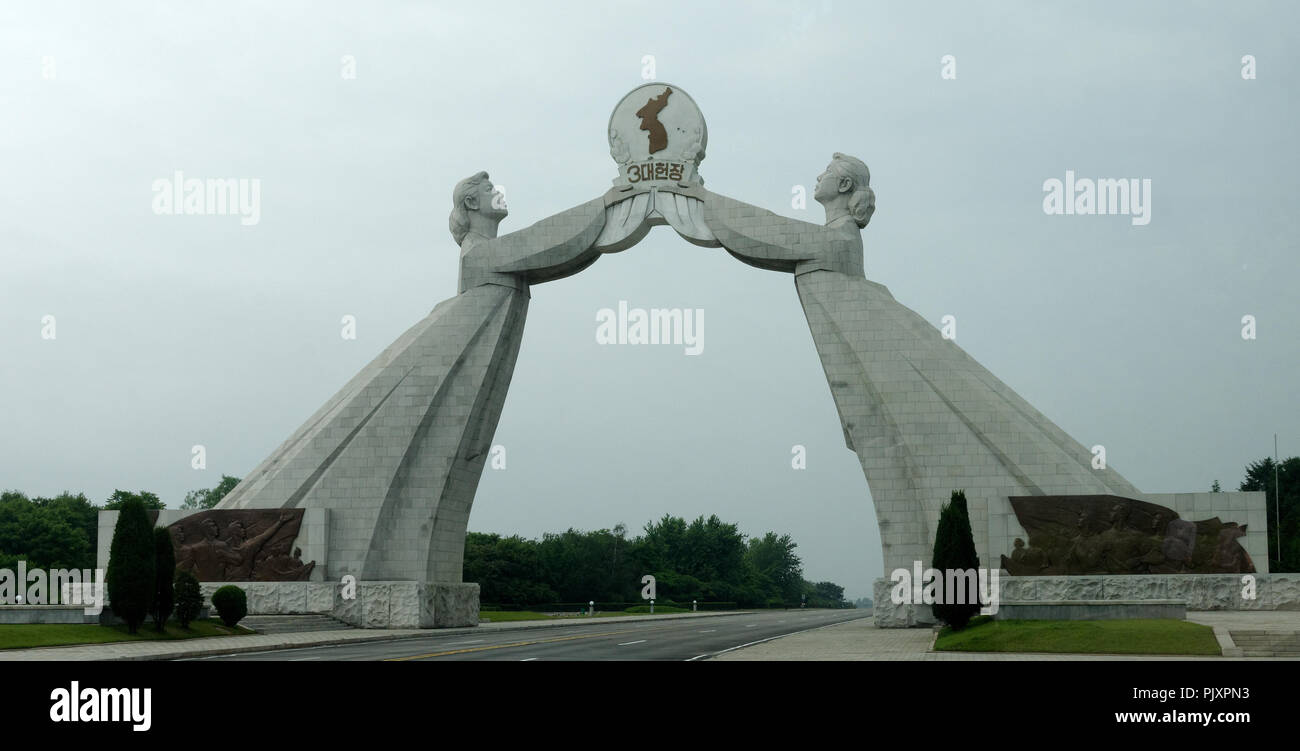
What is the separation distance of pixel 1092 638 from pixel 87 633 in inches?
585

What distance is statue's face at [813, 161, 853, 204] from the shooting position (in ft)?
83.3

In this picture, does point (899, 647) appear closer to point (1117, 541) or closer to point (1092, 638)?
point (1092, 638)

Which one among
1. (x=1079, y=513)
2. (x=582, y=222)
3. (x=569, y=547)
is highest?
(x=582, y=222)

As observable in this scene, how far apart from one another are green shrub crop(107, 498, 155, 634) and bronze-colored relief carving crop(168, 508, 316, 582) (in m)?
4.52

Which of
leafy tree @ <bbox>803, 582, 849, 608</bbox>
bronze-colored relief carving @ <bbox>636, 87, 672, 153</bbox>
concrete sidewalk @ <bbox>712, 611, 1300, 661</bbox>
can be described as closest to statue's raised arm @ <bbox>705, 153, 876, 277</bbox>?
bronze-colored relief carving @ <bbox>636, 87, 672, 153</bbox>

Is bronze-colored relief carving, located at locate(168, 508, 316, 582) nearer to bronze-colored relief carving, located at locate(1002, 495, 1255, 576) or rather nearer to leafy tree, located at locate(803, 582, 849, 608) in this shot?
bronze-colored relief carving, located at locate(1002, 495, 1255, 576)

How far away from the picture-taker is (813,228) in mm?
25312

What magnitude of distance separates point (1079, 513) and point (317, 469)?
1558 centimetres

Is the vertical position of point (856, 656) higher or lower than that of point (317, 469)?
lower
